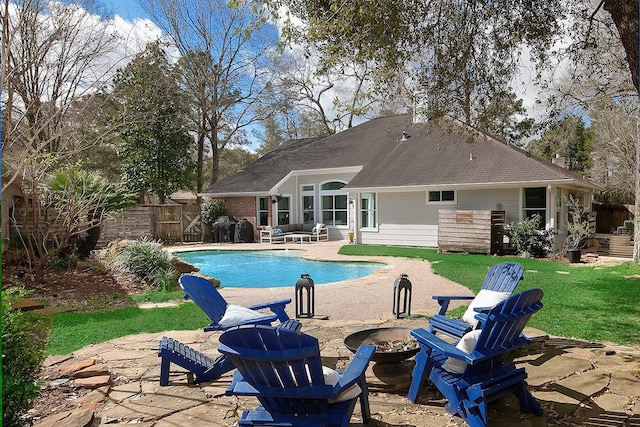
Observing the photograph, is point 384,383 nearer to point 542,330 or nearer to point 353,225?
point 542,330

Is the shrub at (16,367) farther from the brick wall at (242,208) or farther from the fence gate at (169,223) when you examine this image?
the brick wall at (242,208)

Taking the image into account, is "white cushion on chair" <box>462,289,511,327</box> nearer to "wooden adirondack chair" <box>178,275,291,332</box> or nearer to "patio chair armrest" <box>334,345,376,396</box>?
"patio chair armrest" <box>334,345,376,396</box>

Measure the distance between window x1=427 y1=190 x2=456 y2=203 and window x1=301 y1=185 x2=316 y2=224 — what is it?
275 inches

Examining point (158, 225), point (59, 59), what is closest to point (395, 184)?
point (158, 225)

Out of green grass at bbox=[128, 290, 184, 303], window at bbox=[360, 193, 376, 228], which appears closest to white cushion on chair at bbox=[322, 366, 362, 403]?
green grass at bbox=[128, 290, 184, 303]

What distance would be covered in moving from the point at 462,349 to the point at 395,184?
1498cm

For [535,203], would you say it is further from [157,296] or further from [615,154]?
[615,154]

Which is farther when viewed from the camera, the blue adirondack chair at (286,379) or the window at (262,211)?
the window at (262,211)

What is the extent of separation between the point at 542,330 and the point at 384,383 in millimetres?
2783

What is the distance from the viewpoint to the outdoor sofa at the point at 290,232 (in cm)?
2156

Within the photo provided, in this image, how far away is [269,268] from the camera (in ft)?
49.6

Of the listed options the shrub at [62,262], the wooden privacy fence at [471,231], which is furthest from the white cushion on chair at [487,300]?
the wooden privacy fence at [471,231]

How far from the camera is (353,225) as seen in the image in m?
21.2

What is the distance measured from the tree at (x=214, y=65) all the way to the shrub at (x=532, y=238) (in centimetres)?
1623
